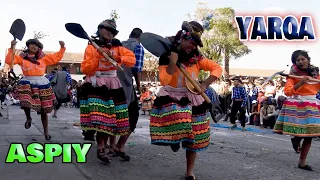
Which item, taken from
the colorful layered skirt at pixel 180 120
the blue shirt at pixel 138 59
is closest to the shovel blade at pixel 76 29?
the blue shirt at pixel 138 59

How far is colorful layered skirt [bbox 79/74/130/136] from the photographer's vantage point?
17.8 ft

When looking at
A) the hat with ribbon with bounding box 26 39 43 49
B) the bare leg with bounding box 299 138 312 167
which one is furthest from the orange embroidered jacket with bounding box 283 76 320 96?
the hat with ribbon with bounding box 26 39 43 49

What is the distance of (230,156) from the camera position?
22.4ft

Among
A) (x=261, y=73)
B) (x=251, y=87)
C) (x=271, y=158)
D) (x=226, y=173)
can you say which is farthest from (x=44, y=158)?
(x=261, y=73)

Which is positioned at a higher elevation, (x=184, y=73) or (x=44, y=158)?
(x=184, y=73)

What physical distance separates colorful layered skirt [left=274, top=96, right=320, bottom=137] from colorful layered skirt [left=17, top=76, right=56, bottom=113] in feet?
13.7

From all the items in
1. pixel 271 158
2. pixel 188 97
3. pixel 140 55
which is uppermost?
pixel 140 55

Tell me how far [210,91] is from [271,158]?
1848 mm

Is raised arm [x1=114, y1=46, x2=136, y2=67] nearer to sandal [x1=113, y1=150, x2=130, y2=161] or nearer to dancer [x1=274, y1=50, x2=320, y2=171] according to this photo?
sandal [x1=113, y1=150, x2=130, y2=161]

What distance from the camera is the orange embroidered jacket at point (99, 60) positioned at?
215 inches

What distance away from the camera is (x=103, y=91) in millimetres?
5527

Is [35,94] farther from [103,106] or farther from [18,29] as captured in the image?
[103,106]

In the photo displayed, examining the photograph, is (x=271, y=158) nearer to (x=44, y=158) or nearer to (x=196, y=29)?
(x=196, y=29)

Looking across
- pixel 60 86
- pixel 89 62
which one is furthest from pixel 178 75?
pixel 60 86
